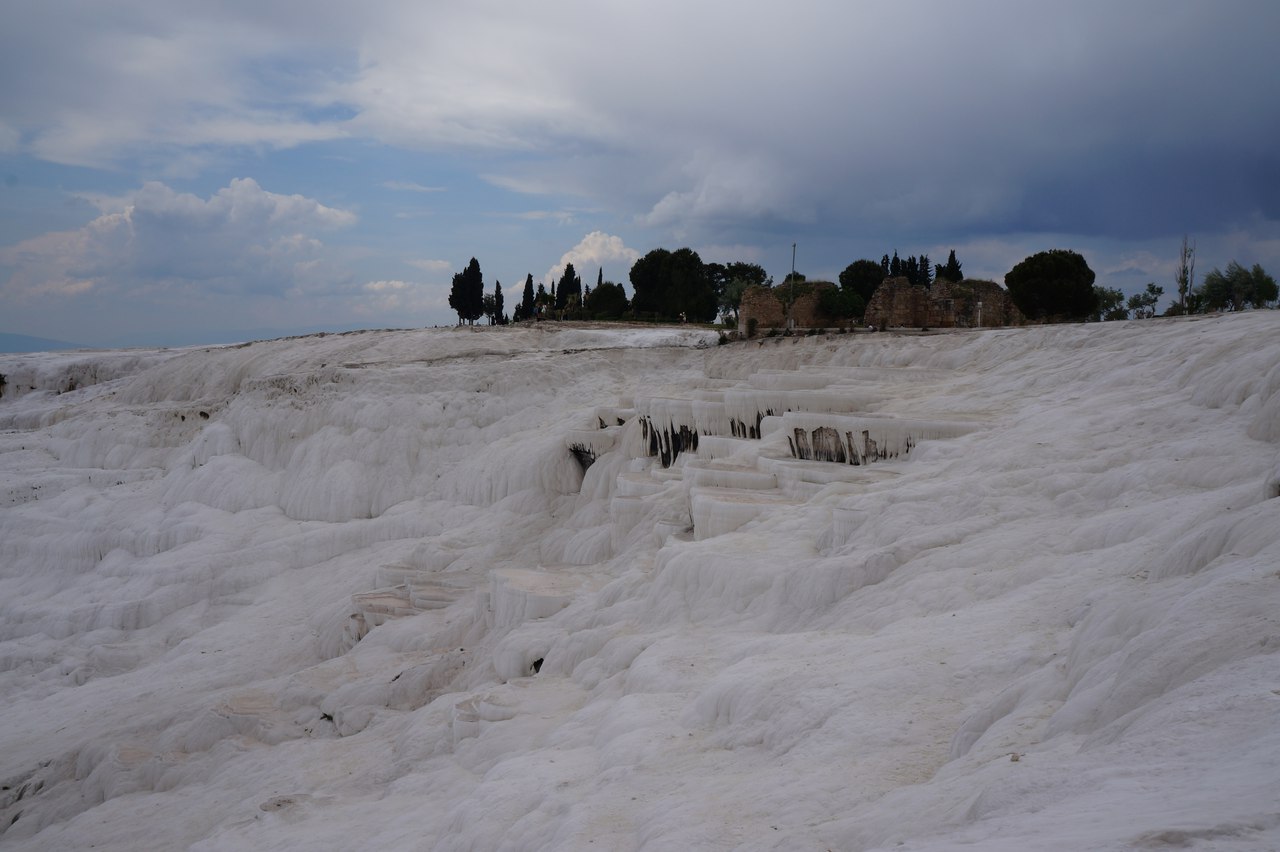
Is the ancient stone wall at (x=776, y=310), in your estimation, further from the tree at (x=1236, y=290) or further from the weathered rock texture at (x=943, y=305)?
the tree at (x=1236, y=290)

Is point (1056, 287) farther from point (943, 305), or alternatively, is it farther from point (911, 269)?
point (911, 269)

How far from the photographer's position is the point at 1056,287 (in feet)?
109

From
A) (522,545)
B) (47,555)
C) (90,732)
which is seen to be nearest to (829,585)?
(522,545)

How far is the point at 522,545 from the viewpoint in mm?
20547

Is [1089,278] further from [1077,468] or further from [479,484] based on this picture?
[1077,468]

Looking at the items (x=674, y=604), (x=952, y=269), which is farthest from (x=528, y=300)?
(x=674, y=604)

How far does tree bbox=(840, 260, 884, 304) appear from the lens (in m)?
49.8

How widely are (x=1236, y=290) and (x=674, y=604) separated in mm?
26772

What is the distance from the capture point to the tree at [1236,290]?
96.9ft

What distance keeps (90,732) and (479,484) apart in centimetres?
1002

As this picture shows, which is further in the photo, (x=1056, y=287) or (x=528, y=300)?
(x=528, y=300)

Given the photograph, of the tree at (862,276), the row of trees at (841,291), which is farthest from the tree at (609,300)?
the tree at (862,276)

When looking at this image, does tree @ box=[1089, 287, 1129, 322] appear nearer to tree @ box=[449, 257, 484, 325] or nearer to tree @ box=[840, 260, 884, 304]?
tree @ box=[840, 260, 884, 304]

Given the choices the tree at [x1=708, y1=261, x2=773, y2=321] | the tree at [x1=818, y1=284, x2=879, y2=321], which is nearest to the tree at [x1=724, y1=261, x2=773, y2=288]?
the tree at [x1=708, y1=261, x2=773, y2=321]
